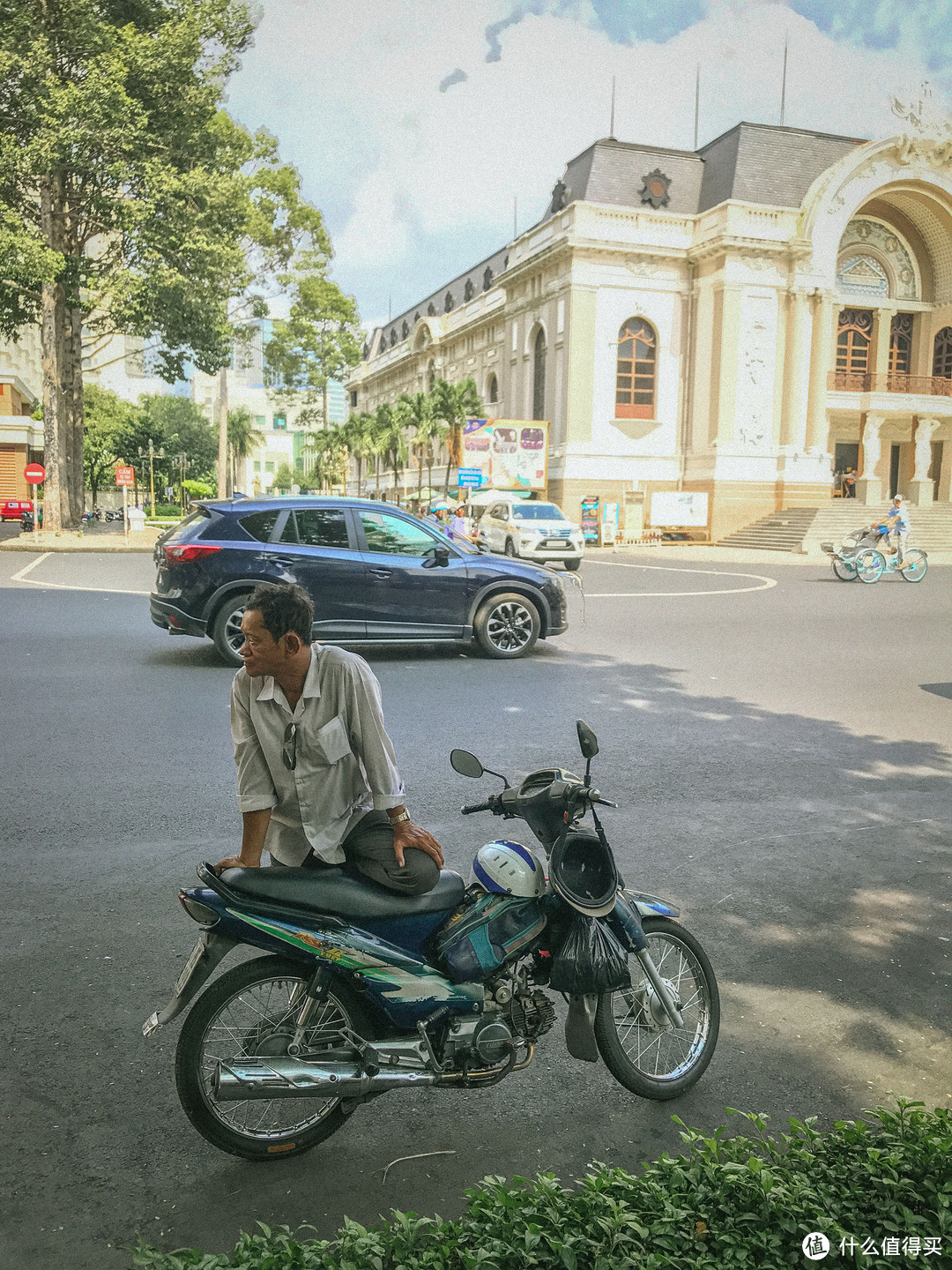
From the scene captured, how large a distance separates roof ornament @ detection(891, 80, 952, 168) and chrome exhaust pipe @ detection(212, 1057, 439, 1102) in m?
51.1

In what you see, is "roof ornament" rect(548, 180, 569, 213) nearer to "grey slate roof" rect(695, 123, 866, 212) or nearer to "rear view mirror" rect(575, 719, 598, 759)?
"grey slate roof" rect(695, 123, 866, 212)

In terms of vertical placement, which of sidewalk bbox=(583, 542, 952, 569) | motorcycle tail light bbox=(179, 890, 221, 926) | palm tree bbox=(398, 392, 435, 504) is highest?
palm tree bbox=(398, 392, 435, 504)

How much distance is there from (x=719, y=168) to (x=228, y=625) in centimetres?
4314

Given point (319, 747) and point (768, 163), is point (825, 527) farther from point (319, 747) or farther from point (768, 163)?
point (319, 747)

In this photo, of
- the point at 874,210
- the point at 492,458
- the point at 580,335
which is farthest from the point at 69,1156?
the point at 874,210

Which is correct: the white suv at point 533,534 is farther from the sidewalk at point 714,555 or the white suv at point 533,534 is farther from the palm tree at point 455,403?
the palm tree at point 455,403

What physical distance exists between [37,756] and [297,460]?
14861 centimetres

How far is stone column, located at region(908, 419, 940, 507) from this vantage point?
47.9m

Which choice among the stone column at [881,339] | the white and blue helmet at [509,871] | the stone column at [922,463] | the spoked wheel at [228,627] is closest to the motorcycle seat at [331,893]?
the white and blue helmet at [509,871]

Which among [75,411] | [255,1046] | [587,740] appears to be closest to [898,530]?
[587,740]

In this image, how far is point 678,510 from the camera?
139 feet

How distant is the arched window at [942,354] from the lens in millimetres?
49750

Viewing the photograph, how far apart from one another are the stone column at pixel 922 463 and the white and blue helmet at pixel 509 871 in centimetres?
4917

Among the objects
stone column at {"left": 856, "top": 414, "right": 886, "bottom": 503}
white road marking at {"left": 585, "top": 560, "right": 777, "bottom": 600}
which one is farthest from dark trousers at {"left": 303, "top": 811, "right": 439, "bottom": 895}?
stone column at {"left": 856, "top": 414, "right": 886, "bottom": 503}
